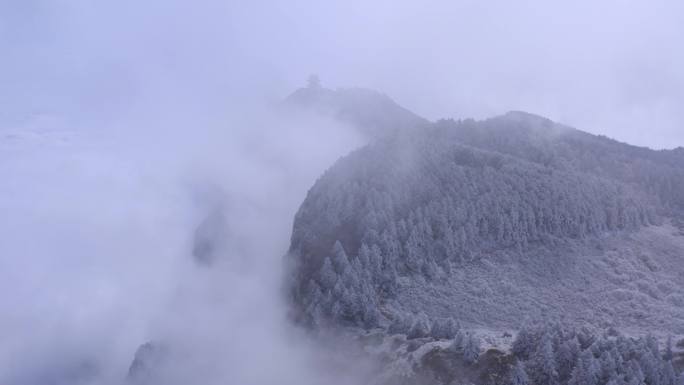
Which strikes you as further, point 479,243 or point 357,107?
point 357,107

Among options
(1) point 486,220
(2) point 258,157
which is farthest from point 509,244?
(2) point 258,157

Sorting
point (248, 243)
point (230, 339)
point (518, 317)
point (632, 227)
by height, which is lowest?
point (230, 339)

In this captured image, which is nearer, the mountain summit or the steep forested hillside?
the steep forested hillside

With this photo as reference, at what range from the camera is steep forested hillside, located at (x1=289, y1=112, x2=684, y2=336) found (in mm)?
53812

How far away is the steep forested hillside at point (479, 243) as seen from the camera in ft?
177

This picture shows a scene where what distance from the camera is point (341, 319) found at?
53.8 m

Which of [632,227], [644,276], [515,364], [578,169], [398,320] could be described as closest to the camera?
[515,364]

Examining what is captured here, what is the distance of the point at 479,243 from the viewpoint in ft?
209

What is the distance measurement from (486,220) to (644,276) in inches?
721

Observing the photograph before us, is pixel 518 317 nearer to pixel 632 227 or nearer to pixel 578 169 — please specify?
pixel 632 227

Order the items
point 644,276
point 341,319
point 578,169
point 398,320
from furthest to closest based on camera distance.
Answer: point 578,169, point 644,276, point 341,319, point 398,320

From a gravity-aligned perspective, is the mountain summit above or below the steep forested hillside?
above

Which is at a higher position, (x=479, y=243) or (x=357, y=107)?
(x=357, y=107)

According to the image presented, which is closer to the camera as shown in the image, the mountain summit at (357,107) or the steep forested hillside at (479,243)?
the steep forested hillside at (479,243)
